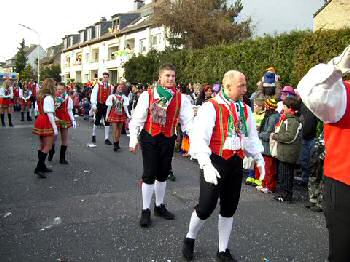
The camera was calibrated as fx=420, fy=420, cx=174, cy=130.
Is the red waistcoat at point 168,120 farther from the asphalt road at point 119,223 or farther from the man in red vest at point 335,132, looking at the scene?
the man in red vest at point 335,132

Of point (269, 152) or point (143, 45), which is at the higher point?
point (143, 45)

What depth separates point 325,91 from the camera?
2.43 m

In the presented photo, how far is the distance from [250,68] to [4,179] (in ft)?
31.9

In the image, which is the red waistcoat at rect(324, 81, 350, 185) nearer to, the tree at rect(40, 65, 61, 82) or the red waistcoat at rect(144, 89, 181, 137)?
the red waistcoat at rect(144, 89, 181, 137)

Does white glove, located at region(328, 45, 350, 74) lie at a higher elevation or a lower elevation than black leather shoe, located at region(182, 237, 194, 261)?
→ higher

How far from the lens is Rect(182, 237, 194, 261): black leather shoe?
438 centimetres

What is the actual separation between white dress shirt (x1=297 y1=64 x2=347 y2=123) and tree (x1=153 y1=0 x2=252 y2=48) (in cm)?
2191

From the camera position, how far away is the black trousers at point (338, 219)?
8.73ft

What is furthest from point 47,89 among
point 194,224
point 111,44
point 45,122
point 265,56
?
point 111,44

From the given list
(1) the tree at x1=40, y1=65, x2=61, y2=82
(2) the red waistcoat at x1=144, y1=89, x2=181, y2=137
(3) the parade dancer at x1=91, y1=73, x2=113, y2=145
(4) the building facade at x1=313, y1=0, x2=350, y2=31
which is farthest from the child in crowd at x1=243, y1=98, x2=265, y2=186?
(1) the tree at x1=40, y1=65, x2=61, y2=82

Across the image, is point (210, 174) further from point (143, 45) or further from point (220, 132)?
point (143, 45)

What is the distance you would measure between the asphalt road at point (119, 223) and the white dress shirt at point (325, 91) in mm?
2466

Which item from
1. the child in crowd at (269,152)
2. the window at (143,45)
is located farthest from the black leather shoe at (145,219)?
the window at (143,45)

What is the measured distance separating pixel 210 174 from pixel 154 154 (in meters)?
1.80
